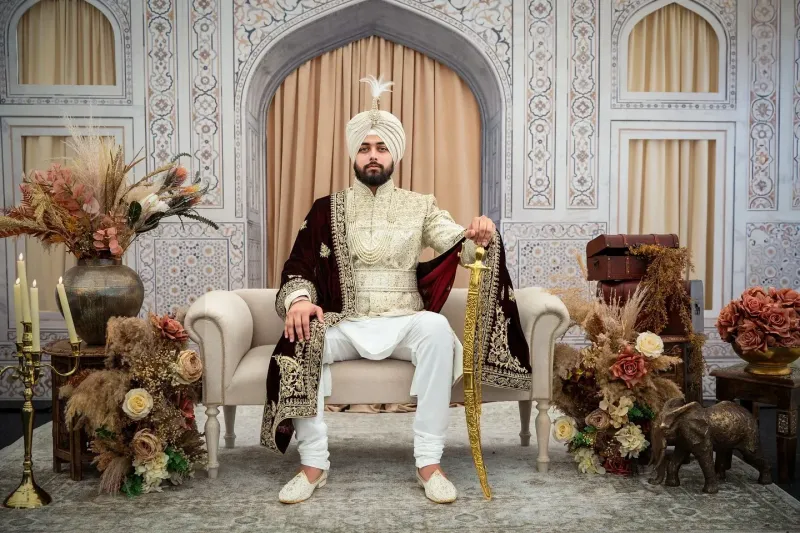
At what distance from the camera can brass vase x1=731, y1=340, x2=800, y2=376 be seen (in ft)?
8.86

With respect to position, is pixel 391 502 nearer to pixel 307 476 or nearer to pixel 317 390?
pixel 307 476

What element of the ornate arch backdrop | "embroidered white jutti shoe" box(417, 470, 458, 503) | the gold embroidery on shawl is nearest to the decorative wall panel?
the ornate arch backdrop

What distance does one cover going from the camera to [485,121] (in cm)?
514

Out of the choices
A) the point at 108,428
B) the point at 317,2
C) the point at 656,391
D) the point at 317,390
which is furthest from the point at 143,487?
the point at 317,2

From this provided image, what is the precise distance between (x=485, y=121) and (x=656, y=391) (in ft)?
9.50

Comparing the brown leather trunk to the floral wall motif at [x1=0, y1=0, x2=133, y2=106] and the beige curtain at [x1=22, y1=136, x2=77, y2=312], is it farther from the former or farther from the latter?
the beige curtain at [x1=22, y1=136, x2=77, y2=312]

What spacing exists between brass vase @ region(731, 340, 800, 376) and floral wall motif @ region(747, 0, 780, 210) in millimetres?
2274

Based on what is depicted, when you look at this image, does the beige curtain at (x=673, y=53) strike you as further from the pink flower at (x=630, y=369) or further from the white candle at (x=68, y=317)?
the white candle at (x=68, y=317)

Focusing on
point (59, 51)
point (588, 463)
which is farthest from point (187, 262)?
point (588, 463)

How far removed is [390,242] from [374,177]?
32 centimetres

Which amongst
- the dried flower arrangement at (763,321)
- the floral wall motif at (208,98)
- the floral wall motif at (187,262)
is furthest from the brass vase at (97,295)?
Answer: the dried flower arrangement at (763,321)

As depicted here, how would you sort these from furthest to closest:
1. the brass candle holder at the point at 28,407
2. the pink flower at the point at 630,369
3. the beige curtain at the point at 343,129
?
1. the beige curtain at the point at 343,129
2. the pink flower at the point at 630,369
3. the brass candle holder at the point at 28,407

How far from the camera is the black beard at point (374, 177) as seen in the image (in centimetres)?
301

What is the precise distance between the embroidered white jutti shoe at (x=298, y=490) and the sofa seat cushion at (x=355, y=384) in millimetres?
311
